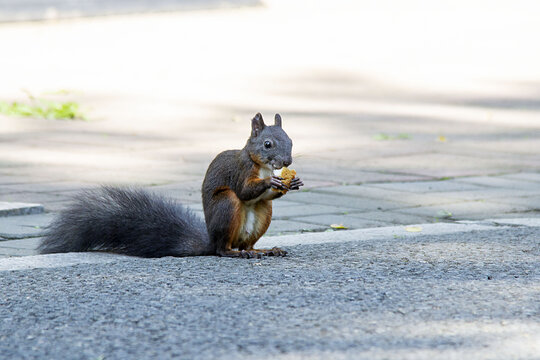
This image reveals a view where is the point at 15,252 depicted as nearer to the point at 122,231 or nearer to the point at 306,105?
the point at 122,231

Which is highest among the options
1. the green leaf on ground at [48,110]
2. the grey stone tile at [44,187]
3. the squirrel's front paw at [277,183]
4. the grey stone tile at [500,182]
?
the green leaf on ground at [48,110]

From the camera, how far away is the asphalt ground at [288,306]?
3.16m

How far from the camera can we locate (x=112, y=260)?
4602 millimetres

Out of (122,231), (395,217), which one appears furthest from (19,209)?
(395,217)

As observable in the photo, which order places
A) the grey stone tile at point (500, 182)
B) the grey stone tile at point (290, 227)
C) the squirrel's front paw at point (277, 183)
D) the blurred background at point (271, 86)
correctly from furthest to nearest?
the blurred background at point (271, 86)
the grey stone tile at point (500, 182)
the grey stone tile at point (290, 227)
the squirrel's front paw at point (277, 183)

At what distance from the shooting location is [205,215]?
4672 mm

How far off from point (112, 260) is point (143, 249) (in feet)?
0.71

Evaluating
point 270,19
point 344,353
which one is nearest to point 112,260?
point 344,353

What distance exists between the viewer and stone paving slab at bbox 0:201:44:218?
5.63m

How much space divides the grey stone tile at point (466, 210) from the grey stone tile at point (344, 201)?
187mm

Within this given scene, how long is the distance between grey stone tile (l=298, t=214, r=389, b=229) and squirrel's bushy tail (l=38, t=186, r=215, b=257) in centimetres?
99

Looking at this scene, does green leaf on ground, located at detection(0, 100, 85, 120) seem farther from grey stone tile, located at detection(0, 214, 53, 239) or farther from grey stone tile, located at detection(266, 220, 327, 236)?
grey stone tile, located at detection(266, 220, 327, 236)

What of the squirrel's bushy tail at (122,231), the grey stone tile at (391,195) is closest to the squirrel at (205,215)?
the squirrel's bushy tail at (122,231)

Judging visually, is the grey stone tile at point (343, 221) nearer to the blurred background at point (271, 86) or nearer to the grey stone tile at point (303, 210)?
the grey stone tile at point (303, 210)
